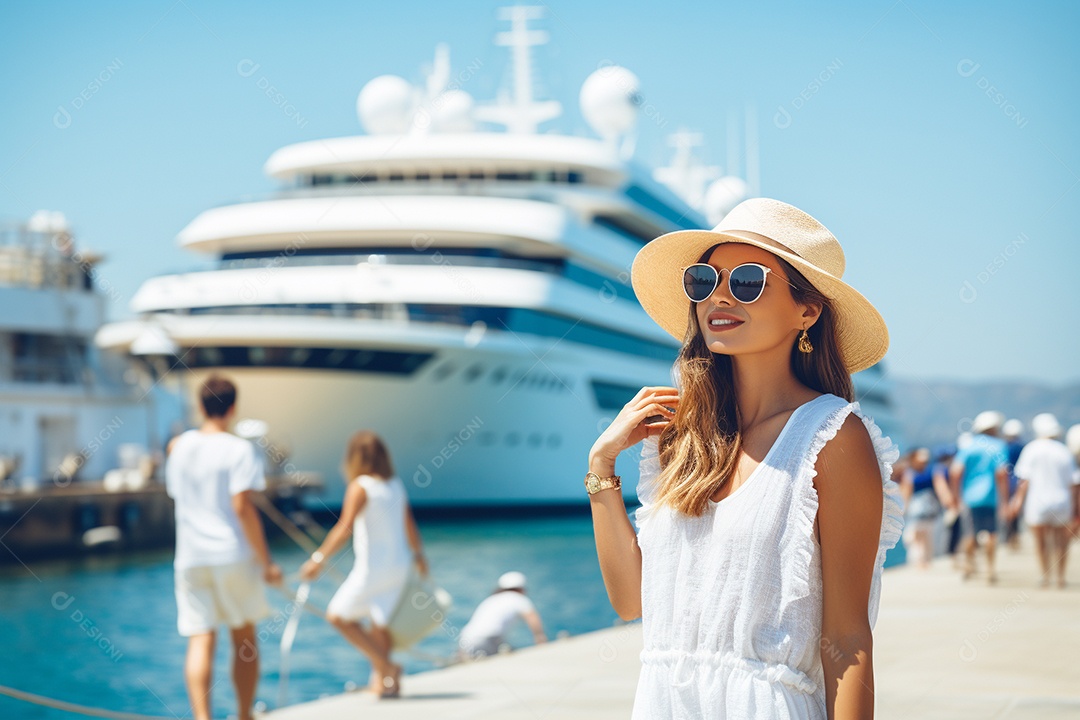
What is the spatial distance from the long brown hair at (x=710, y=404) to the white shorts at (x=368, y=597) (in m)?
3.92

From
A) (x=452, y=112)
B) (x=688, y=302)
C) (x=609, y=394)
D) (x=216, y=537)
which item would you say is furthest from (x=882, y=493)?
(x=452, y=112)

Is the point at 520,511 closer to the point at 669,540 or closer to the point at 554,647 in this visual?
the point at 554,647

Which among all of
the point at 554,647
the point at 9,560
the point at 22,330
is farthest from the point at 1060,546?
the point at 22,330

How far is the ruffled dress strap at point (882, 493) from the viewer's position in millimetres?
1809

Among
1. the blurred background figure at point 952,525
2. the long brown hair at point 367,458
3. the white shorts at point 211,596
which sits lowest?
the blurred background figure at point 952,525

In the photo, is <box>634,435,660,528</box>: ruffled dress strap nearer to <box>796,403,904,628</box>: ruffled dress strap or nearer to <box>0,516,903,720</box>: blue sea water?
<box>796,403,904,628</box>: ruffled dress strap

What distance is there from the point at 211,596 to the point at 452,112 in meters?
27.8

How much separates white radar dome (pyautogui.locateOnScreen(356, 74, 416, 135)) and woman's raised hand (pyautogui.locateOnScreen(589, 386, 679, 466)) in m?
29.4

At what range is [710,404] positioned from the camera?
6.57 ft

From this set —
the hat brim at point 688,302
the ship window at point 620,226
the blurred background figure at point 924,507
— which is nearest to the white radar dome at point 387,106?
the ship window at point 620,226

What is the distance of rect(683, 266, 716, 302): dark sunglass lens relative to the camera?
2.02 metres

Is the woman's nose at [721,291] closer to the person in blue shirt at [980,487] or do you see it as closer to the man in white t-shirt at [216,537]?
the man in white t-shirt at [216,537]

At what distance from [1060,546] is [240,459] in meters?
7.44

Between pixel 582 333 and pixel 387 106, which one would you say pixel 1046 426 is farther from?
pixel 387 106
